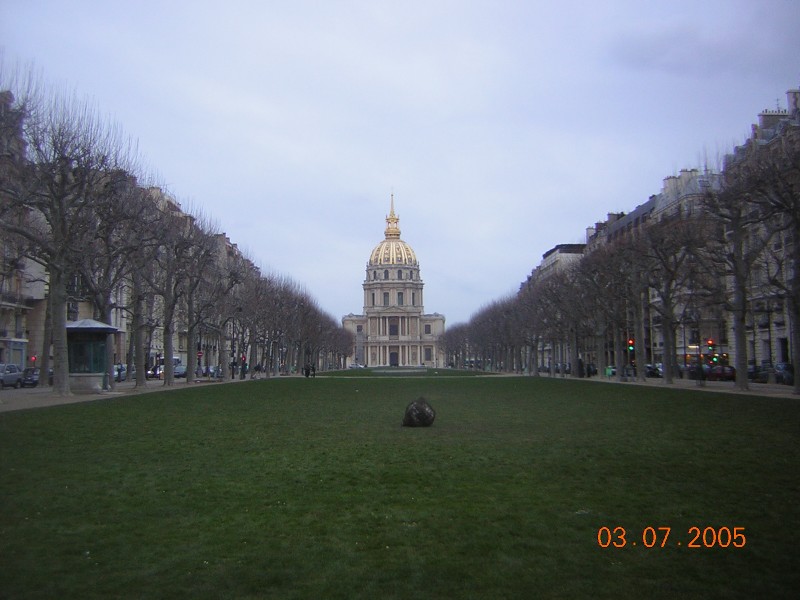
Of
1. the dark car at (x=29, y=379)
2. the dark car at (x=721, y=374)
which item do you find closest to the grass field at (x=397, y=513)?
the dark car at (x=29, y=379)

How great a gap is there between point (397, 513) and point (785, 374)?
4284cm

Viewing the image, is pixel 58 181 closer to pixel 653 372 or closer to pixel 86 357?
pixel 86 357

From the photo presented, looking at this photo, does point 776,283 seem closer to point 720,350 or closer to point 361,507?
point 361,507

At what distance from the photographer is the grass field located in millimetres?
6969

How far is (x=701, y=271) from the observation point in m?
41.4

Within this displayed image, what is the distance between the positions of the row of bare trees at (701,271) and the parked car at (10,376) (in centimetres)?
3882

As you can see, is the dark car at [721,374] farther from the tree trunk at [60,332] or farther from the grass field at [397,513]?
the tree trunk at [60,332]

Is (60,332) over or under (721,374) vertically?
over

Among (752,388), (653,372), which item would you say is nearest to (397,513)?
(752,388)

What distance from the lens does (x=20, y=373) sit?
4844 cm

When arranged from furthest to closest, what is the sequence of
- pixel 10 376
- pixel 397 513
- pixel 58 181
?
A: 1. pixel 10 376
2. pixel 58 181
3. pixel 397 513

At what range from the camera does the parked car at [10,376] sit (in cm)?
4578

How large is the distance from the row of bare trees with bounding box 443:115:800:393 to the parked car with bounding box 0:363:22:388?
3882 cm

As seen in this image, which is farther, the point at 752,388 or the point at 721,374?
the point at 721,374
